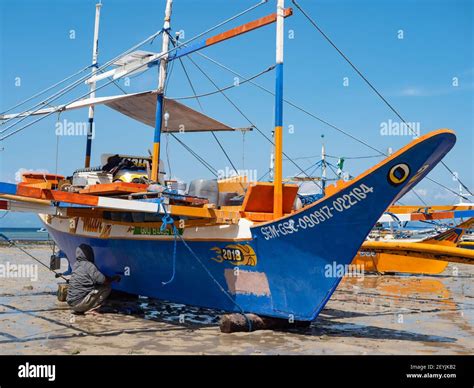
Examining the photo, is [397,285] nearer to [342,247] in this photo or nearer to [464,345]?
[464,345]

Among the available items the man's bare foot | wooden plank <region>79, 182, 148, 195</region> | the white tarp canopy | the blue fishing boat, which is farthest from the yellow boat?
the man's bare foot

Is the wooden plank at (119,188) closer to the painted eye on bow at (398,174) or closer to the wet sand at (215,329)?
the wet sand at (215,329)

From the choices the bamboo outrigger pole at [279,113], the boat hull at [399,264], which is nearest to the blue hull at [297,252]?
the bamboo outrigger pole at [279,113]

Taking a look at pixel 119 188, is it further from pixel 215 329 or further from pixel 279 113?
pixel 279 113

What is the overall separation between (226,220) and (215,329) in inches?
78.2

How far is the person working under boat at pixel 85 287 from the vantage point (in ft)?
36.2

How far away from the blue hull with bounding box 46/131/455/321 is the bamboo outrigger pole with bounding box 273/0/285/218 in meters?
0.68

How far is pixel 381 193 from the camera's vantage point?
791cm

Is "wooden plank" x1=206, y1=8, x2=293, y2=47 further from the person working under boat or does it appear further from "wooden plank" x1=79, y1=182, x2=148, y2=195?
the person working under boat

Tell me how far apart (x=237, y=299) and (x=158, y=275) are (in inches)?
93.1

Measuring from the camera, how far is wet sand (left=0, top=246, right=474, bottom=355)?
813 cm

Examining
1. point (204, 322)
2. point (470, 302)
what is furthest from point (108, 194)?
point (470, 302)

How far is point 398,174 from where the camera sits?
7727 millimetres

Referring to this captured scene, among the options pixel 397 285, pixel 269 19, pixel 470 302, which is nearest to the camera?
pixel 269 19
